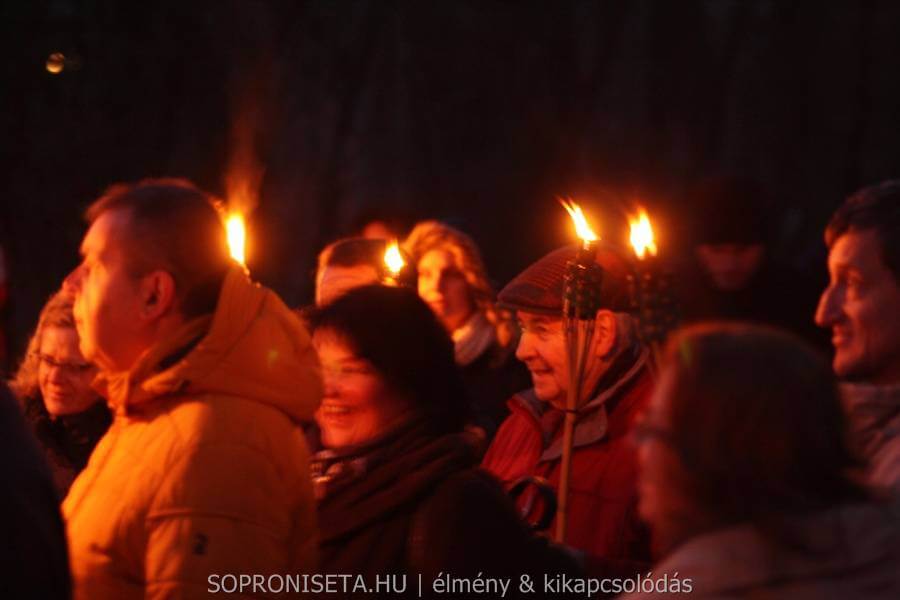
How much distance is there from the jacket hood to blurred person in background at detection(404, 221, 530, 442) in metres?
2.79

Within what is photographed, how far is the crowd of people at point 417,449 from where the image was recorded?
2.22 meters

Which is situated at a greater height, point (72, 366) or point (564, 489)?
point (72, 366)

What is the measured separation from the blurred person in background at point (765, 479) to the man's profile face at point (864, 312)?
1.30 meters

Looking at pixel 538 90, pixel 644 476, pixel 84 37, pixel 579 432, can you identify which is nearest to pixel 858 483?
pixel 644 476

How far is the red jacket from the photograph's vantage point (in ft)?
13.2

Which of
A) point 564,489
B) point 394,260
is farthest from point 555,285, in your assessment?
point 394,260

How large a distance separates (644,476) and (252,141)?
34.2 ft

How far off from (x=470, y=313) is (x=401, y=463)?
307 cm

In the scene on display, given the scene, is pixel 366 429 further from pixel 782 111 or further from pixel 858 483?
pixel 782 111

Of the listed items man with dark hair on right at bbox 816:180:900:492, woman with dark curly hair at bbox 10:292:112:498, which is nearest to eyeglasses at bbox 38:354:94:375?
woman with dark curly hair at bbox 10:292:112:498

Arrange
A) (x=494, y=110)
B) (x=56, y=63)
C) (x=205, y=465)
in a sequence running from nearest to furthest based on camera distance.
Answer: (x=205, y=465), (x=56, y=63), (x=494, y=110)

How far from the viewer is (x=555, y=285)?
4.51 meters

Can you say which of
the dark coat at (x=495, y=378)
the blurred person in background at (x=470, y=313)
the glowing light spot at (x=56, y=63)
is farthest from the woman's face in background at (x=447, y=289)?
the glowing light spot at (x=56, y=63)

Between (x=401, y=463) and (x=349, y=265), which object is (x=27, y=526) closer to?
(x=401, y=463)
